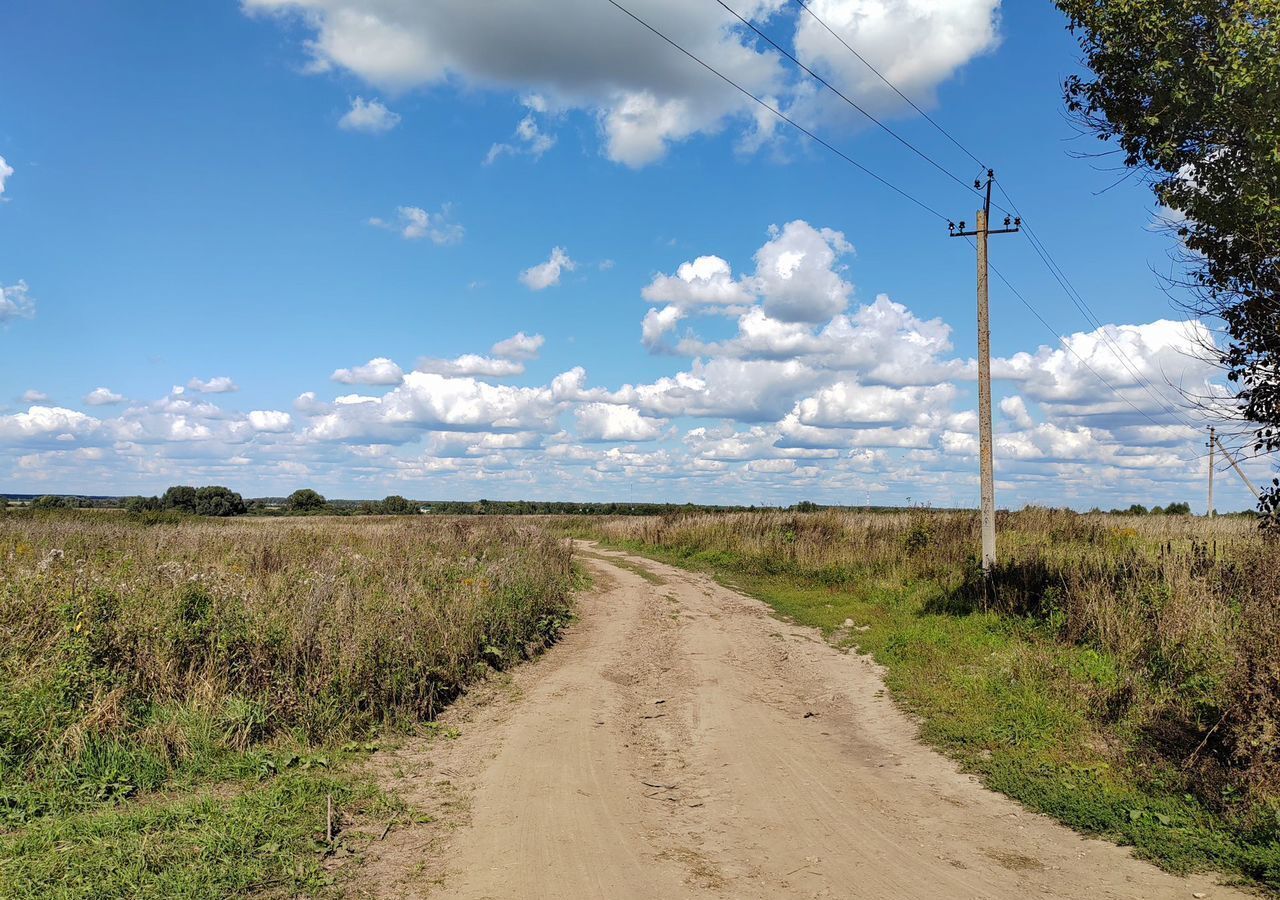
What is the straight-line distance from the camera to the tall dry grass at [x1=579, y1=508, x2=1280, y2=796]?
6594 mm

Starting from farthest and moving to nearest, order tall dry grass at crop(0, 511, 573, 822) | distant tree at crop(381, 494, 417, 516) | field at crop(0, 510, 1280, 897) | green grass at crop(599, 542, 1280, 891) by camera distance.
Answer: distant tree at crop(381, 494, 417, 516) → tall dry grass at crop(0, 511, 573, 822) → green grass at crop(599, 542, 1280, 891) → field at crop(0, 510, 1280, 897)

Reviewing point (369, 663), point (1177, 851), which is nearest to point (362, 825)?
point (369, 663)

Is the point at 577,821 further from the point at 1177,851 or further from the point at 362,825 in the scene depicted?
the point at 1177,851

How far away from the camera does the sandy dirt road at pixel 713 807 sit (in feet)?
16.8

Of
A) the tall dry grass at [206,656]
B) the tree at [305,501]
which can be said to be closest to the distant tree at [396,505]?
the tree at [305,501]

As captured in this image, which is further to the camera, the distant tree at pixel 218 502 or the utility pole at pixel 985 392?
the distant tree at pixel 218 502

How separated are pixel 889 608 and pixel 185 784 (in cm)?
1308

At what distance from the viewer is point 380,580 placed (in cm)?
1243

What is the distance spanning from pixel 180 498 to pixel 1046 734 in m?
55.4

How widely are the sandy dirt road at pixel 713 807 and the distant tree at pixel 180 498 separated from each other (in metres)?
47.5

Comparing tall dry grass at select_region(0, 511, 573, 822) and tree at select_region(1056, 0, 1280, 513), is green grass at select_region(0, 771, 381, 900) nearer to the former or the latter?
tall dry grass at select_region(0, 511, 573, 822)

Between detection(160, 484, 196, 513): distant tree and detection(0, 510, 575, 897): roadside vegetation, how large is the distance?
4324cm

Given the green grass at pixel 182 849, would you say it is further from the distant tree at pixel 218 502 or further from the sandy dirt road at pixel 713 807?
the distant tree at pixel 218 502

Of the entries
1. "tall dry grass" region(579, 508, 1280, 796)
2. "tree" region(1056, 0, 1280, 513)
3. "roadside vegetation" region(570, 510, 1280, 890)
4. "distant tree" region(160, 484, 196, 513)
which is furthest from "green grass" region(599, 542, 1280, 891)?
"distant tree" region(160, 484, 196, 513)
